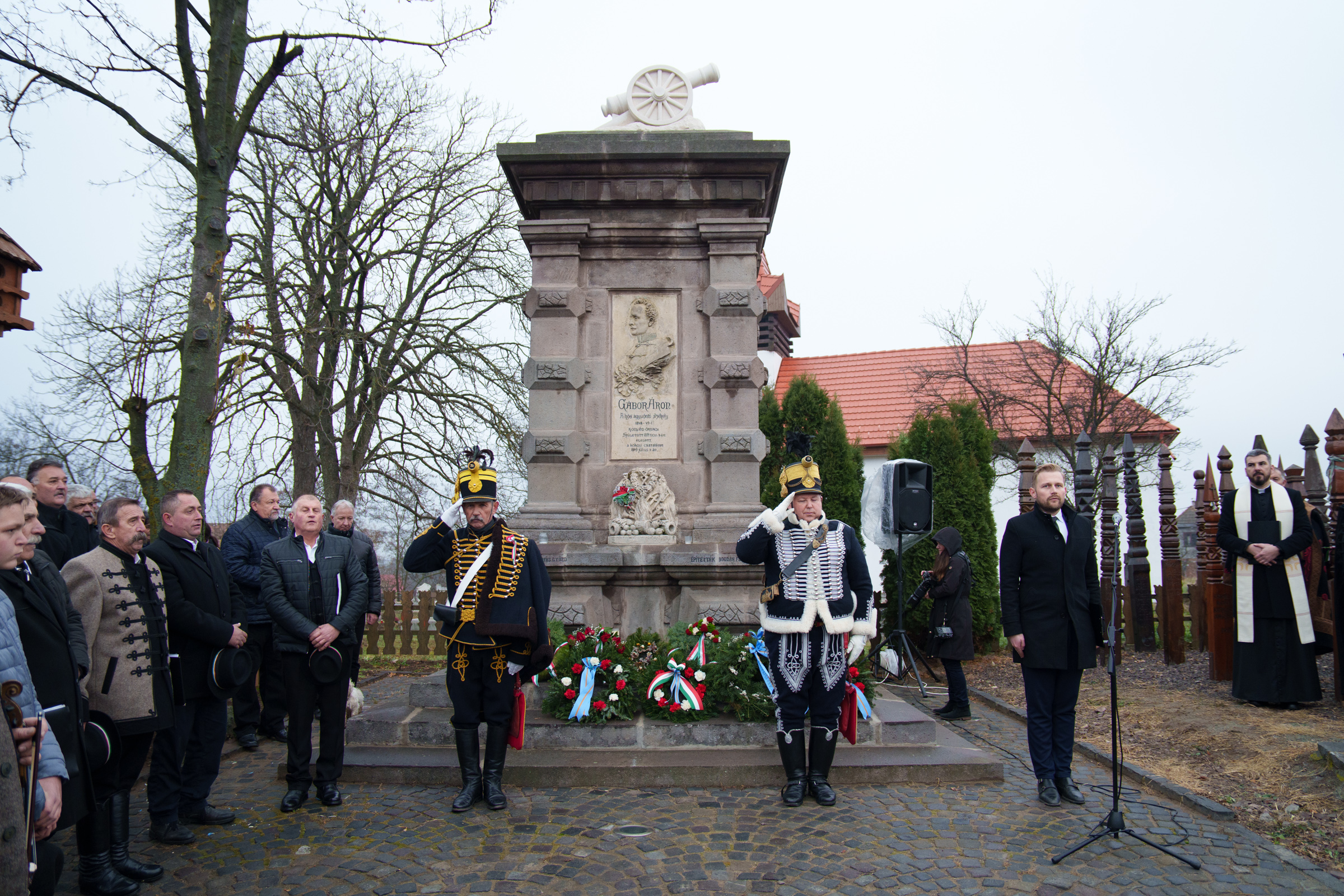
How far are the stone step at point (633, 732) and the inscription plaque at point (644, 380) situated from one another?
2.41 m

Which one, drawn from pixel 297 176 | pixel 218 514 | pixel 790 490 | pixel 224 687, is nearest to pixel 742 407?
pixel 790 490

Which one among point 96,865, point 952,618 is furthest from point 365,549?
point 952,618

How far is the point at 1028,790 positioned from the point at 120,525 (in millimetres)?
5363

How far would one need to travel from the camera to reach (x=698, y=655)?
6152mm

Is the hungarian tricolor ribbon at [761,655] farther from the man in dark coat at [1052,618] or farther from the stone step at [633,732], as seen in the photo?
the man in dark coat at [1052,618]

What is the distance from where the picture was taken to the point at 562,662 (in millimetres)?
6129

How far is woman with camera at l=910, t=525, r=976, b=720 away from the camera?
777 centimetres

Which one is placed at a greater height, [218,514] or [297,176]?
[297,176]

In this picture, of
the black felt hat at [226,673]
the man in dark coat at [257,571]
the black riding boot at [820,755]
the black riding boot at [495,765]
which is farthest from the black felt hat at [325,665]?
the black riding boot at [820,755]

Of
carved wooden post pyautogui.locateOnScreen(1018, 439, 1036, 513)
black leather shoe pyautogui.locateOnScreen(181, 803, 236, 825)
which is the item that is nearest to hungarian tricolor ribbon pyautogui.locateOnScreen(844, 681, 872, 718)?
black leather shoe pyautogui.locateOnScreen(181, 803, 236, 825)

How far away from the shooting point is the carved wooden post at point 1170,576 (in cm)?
953

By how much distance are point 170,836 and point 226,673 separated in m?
0.85

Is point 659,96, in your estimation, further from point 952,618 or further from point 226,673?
point 226,673

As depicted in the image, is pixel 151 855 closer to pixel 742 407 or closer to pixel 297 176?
pixel 742 407
